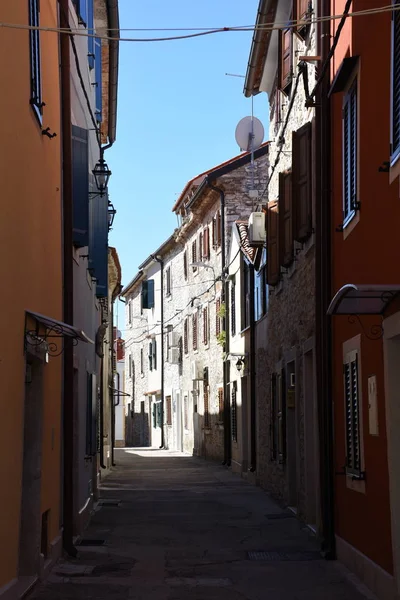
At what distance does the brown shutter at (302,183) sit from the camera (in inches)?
500

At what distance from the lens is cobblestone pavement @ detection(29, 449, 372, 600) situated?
29.5 ft

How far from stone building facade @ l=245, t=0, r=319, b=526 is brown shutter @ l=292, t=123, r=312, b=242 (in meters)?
0.01

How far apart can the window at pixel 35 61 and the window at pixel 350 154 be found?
2.91 m

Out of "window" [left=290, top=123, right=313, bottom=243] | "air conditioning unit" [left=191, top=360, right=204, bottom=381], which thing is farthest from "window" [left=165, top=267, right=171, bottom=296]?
"window" [left=290, top=123, right=313, bottom=243]

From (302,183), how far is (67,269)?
11.6ft

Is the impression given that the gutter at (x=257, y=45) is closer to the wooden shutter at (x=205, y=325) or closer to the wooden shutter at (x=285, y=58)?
the wooden shutter at (x=285, y=58)

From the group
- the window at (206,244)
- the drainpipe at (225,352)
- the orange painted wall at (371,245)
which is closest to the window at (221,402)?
the drainpipe at (225,352)

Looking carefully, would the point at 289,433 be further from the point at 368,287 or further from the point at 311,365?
the point at 368,287

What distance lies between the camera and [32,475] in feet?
29.7

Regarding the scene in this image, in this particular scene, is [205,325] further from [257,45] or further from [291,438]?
[291,438]

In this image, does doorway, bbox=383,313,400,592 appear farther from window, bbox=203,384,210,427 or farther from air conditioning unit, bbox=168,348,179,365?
air conditioning unit, bbox=168,348,179,365

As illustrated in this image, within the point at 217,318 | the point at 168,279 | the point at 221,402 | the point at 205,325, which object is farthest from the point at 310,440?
the point at 168,279

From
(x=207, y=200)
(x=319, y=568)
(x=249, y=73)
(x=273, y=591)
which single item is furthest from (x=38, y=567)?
(x=207, y=200)

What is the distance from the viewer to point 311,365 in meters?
13.4
